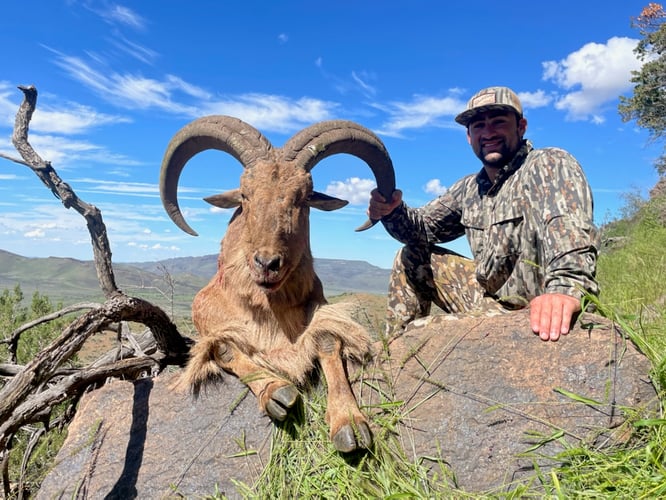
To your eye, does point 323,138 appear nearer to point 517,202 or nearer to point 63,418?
point 517,202

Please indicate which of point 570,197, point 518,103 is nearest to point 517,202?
point 570,197

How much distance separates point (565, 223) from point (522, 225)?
65cm

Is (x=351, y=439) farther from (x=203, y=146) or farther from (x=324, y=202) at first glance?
(x=203, y=146)

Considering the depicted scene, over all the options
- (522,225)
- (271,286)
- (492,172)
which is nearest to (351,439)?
(271,286)

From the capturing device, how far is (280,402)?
10.7 ft

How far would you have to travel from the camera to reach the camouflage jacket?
3.85 metres

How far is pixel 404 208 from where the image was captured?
5812 mm

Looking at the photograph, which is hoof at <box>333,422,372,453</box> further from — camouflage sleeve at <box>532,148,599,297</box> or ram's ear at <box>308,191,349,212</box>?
ram's ear at <box>308,191,349,212</box>

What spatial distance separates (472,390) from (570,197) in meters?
2.10

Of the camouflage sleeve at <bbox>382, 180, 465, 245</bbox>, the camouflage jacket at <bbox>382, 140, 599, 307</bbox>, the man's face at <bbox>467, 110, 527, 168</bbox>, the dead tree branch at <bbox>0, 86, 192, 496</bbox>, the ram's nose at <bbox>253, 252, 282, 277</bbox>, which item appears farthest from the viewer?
the camouflage sleeve at <bbox>382, 180, 465, 245</bbox>

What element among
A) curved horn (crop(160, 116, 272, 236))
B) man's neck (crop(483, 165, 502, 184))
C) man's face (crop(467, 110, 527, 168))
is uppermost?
man's face (crop(467, 110, 527, 168))

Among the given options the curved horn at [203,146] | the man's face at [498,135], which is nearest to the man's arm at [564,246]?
the man's face at [498,135]

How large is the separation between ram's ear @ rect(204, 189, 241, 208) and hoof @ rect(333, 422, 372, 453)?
2.34 m

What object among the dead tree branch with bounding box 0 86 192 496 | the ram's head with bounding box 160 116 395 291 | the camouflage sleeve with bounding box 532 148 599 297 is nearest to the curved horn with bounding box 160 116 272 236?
the ram's head with bounding box 160 116 395 291
